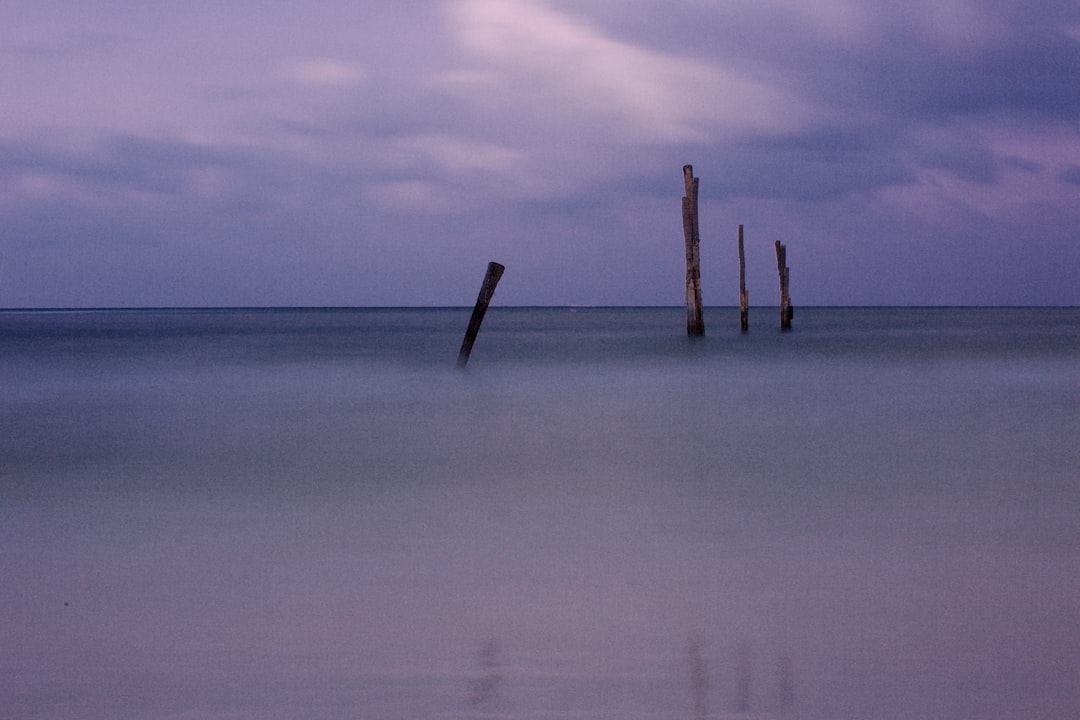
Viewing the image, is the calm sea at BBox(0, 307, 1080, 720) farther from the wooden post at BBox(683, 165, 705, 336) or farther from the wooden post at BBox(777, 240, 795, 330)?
the wooden post at BBox(777, 240, 795, 330)

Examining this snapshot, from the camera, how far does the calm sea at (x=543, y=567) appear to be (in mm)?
2805

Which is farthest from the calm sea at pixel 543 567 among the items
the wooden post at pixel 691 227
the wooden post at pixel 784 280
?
the wooden post at pixel 784 280

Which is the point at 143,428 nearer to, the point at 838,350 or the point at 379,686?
the point at 379,686

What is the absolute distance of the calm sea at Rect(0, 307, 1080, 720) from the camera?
110 inches

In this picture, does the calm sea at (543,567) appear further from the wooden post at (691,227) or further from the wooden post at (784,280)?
the wooden post at (784,280)

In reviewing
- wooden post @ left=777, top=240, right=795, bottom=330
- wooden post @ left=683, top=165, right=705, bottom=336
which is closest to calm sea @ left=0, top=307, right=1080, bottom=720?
wooden post @ left=683, top=165, right=705, bottom=336

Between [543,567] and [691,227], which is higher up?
[691,227]

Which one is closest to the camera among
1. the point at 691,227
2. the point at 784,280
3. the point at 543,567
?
the point at 543,567

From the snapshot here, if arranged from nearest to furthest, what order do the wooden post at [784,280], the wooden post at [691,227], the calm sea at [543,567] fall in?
the calm sea at [543,567] → the wooden post at [691,227] → the wooden post at [784,280]

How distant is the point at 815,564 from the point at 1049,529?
1.47 meters

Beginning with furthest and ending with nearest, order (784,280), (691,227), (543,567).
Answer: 1. (784,280)
2. (691,227)
3. (543,567)

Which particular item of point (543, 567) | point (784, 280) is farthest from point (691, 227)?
point (543, 567)

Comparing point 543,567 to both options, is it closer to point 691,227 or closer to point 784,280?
point 691,227

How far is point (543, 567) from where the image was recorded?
420 cm
